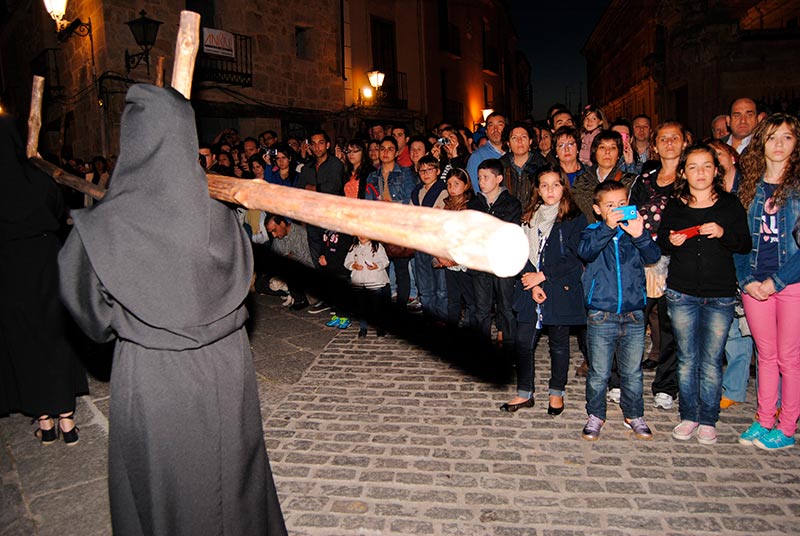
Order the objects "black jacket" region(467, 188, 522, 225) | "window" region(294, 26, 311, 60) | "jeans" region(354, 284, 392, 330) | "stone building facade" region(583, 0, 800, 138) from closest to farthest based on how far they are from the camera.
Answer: "black jacket" region(467, 188, 522, 225)
"jeans" region(354, 284, 392, 330)
"stone building facade" region(583, 0, 800, 138)
"window" region(294, 26, 311, 60)

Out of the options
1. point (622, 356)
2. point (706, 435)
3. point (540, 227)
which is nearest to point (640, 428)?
point (706, 435)

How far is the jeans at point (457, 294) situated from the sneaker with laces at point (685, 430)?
8.64ft

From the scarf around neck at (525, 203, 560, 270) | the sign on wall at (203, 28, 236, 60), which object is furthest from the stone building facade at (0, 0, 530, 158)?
the scarf around neck at (525, 203, 560, 270)

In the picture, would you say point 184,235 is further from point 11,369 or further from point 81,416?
point 81,416

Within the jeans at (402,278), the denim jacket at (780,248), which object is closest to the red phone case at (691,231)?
the denim jacket at (780,248)

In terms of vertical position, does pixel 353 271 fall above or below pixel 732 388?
above

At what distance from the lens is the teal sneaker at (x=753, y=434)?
4129 mm

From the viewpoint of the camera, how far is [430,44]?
2548 cm

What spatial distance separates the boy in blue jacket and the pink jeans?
2.79 feet

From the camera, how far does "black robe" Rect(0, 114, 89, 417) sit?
4277 mm

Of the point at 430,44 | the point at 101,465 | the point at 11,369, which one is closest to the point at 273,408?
the point at 101,465

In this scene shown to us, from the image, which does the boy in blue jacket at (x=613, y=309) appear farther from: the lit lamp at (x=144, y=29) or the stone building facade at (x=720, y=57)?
the lit lamp at (x=144, y=29)

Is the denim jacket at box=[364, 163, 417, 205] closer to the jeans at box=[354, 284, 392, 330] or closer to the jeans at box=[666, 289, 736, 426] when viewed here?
the jeans at box=[354, 284, 392, 330]

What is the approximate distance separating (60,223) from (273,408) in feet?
8.19
